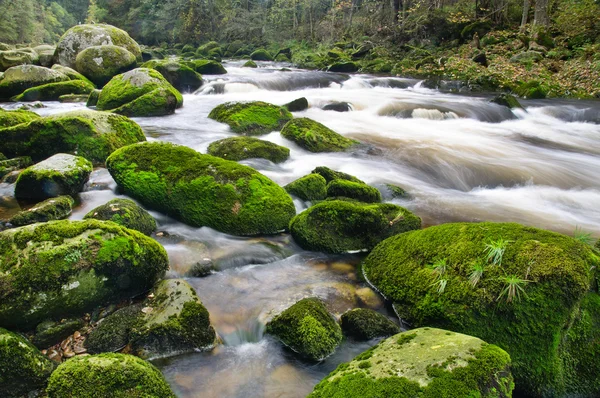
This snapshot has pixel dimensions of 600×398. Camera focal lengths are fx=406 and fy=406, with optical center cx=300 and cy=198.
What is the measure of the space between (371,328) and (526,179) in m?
6.88

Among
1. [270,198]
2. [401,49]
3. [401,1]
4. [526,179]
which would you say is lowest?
[526,179]

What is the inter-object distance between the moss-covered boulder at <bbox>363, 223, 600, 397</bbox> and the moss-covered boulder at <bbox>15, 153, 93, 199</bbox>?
5.33m

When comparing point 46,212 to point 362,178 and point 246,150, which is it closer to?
point 246,150

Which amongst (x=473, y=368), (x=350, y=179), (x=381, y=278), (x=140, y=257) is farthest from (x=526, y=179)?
(x=140, y=257)

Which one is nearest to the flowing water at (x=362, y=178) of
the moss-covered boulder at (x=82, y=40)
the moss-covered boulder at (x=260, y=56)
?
the moss-covered boulder at (x=82, y=40)

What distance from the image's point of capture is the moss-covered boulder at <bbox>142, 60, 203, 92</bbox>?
17.1 meters

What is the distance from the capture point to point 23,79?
15.2 meters

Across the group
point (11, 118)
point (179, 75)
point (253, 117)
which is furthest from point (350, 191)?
point (179, 75)

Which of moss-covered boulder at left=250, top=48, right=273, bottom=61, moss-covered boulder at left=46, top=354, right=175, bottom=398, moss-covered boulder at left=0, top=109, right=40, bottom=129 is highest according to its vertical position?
moss-covered boulder at left=250, top=48, right=273, bottom=61

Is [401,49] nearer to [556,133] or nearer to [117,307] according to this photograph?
[556,133]

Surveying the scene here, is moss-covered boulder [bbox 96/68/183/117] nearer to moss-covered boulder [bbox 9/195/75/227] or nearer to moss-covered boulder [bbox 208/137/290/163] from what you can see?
moss-covered boulder [bbox 208/137/290/163]

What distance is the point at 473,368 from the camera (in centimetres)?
277

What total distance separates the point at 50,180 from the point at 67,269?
313 cm

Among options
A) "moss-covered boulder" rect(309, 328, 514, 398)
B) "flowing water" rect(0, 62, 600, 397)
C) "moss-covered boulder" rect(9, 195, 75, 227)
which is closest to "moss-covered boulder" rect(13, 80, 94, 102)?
"flowing water" rect(0, 62, 600, 397)
